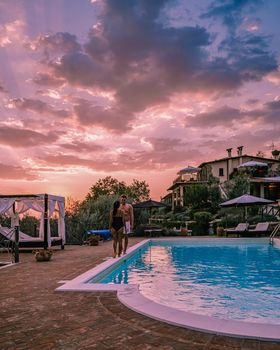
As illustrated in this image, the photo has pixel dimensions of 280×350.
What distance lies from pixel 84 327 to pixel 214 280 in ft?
18.0

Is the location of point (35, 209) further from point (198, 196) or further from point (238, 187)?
point (198, 196)

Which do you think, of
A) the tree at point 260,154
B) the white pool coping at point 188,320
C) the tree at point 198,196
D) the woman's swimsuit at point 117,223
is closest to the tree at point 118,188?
the tree at point 260,154

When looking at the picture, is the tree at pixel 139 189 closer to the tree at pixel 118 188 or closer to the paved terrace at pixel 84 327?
the tree at pixel 118 188

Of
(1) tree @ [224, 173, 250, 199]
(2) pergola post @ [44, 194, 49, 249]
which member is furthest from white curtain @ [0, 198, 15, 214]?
(1) tree @ [224, 173, 250, 199]

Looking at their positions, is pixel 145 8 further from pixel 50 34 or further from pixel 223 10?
pixel 50 34

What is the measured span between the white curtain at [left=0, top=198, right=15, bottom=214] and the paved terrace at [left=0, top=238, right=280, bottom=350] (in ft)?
28.3

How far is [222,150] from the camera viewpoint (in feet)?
156

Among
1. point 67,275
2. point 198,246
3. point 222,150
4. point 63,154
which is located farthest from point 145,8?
point 222,150

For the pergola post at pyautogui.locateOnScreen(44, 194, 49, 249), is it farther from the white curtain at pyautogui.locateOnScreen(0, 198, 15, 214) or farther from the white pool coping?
the white pool coping

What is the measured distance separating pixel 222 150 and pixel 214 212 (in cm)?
1596

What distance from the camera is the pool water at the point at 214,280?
20.0ft

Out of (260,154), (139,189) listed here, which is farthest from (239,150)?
(139,189)

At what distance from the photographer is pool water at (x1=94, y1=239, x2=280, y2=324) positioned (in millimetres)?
6102

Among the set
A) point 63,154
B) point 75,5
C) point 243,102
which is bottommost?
point 63,154
